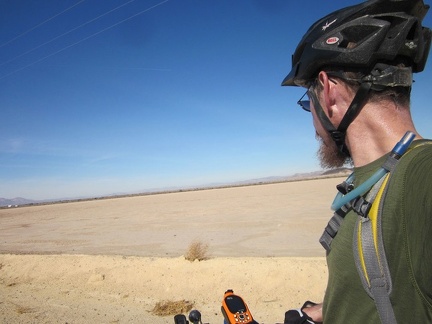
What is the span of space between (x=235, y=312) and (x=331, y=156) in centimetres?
180

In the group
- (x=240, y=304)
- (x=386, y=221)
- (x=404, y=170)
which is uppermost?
(x=404, y=170)

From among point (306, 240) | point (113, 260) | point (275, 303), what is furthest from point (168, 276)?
point (306, 240)

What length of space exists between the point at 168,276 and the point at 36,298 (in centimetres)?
285

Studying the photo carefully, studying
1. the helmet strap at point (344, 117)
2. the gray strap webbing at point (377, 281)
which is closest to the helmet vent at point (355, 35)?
the helmet strap at point (344, 117)

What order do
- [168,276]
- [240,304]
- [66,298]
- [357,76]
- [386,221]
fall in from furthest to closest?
1. [168,276]
2. [66,298]
3. [240,304]
4. [357,76]
5. [386,221]

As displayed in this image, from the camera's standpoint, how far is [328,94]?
5.23ft

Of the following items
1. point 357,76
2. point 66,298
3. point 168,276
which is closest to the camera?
point 357,76

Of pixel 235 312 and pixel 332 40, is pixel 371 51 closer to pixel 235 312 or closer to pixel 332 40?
pixel 332 40

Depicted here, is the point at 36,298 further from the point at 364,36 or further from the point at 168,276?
the point at 364,36

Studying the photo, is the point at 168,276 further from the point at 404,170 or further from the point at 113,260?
the point at 404,170

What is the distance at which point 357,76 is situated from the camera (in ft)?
4.92

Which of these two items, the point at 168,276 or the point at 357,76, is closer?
the point at 357,76

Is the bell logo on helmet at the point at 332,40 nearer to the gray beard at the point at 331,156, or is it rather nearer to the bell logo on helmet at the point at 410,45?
the bell logo on helmet at the point at 410,45

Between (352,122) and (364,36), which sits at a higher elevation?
(364,36)
